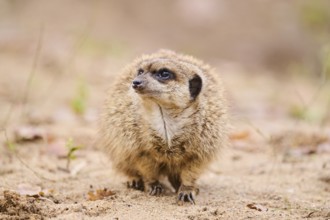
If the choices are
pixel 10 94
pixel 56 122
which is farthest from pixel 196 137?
pixel 10 94

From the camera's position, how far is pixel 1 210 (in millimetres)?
3346

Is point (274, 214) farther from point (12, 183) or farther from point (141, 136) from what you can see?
point (12, 183)

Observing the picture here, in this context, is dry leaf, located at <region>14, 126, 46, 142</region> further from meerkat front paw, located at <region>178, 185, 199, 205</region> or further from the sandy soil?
meerkat front paw, located at <region>178, 185, 199, 205</region>

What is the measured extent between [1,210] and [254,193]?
5.19ft

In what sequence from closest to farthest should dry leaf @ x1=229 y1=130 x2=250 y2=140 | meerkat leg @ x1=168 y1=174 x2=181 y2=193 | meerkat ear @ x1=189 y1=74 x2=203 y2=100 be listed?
meerkat ear @ x1=189 y1=74 x2=203 y2=100
meerkat leg @ x1=168 y1=174 x2=181 y2=193
dry leaf @ x1=229 y1=130 x2=250 y2=140

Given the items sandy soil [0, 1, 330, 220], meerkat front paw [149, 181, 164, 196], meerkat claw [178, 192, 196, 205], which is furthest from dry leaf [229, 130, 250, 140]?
meerkat claw [178, 192, 196, 205]

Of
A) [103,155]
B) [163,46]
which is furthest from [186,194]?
[163,46]

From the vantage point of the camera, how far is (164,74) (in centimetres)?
389

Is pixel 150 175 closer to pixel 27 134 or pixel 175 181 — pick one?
pixel 175 181

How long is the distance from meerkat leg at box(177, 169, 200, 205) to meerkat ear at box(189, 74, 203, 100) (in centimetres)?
46

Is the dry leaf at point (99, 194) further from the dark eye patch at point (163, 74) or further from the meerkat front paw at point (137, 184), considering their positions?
the dark eye patch at point (163, 74)

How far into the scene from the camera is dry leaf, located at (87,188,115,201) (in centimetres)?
382

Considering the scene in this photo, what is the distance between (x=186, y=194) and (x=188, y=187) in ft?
0.22

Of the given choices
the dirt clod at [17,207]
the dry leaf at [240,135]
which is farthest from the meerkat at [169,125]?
the dry leaf at [240,135]
